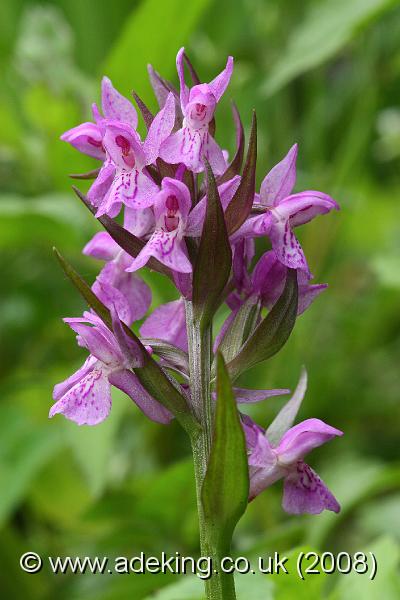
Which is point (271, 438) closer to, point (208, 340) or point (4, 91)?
point (208, 340)

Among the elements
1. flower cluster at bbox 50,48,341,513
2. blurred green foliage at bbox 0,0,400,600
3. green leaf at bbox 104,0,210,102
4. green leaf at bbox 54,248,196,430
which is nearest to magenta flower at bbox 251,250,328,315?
flower cluster at bbox 50,48,341,513

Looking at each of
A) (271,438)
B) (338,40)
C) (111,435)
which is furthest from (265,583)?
(338,40)

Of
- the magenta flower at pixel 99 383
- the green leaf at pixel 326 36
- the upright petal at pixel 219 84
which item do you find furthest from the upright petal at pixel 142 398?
the green leaf at pixel 326 36

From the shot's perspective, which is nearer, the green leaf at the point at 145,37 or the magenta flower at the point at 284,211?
the magenta flower at the point at 284,211

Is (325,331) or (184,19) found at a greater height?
(184,19)

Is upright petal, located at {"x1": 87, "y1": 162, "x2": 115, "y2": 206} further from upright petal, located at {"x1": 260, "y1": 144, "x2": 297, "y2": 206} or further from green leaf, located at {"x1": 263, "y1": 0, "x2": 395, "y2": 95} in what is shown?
green leaf, located at {"x1": 263, "y1": 0, "x2": 395, "y2": 95}

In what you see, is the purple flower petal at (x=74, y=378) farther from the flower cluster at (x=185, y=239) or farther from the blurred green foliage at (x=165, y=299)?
the blurred green foliage at (x=165, y=299)
